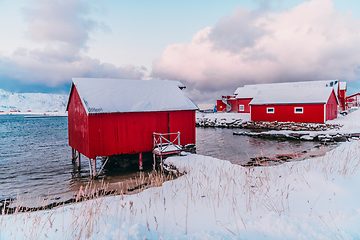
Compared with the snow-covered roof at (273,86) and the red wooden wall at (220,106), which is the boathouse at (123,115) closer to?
the snow-covered roof at (273,86)

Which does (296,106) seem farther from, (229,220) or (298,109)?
(229,220)

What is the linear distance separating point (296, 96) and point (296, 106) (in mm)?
2230

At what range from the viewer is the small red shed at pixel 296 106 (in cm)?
2898

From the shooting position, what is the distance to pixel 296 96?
104 feet

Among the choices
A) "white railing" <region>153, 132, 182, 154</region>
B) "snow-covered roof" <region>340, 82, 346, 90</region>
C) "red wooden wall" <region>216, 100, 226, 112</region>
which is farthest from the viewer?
"red wooden wall" <region>216, 100, 226, 112</region>

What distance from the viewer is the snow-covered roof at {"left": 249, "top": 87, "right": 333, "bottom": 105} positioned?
2969 cm

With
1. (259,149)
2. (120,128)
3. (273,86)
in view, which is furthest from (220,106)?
(120,128)

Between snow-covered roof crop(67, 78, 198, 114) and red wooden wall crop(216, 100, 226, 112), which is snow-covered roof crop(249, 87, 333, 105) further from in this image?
red wooden wall crop(216, 100, 226, 112)

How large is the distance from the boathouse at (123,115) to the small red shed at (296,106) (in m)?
21.8

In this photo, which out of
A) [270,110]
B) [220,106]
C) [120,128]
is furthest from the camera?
[220,106]

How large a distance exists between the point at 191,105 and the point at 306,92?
2549cm

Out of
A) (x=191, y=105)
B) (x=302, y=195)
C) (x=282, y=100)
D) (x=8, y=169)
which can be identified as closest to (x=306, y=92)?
(x=282, y=100)

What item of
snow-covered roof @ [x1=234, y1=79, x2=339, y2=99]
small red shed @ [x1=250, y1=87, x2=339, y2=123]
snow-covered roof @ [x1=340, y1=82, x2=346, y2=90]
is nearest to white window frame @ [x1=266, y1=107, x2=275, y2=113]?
small red shed @ [x1=250, y1=87, x2=339, y2=123]

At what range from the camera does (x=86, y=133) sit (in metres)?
12.3
